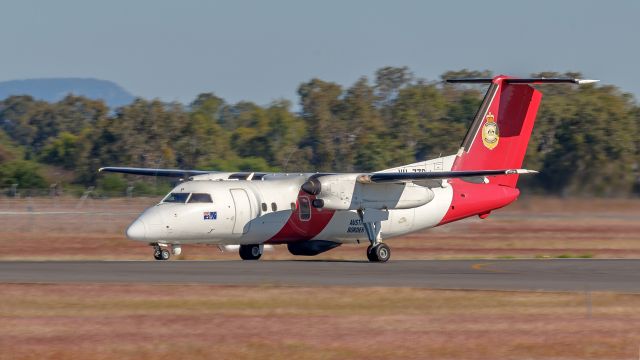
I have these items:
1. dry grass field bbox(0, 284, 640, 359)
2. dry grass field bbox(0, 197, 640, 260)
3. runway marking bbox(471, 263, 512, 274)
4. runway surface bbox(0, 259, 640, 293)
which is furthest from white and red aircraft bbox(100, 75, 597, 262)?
dry grass field bbox(0, 284, 640, 359)

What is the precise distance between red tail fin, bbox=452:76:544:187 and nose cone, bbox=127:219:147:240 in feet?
34.2

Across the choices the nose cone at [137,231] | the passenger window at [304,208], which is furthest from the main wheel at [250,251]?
the nose cone at [137,231]

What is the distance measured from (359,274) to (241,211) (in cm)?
529

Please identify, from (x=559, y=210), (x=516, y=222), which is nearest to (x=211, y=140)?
(x=516, y=222)

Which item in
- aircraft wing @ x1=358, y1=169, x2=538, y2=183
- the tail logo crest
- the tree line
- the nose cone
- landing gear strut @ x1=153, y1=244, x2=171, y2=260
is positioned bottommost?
landing gear strut @ x1=153, y1=244, x2=171, y2=260

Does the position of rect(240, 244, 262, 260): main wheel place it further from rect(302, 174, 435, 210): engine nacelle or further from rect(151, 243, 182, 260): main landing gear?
rect(151, 243, 182, 260): main landing gear

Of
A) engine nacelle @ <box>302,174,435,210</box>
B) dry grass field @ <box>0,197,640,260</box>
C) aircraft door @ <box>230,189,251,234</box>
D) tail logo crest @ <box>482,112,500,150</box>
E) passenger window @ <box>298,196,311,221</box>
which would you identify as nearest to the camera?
aircraft door @ <box>230,189,251,234</box>

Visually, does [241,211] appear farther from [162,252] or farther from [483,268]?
[483,268]

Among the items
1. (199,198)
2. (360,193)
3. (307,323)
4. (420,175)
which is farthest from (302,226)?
(307,323)

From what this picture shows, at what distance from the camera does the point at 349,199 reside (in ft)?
102

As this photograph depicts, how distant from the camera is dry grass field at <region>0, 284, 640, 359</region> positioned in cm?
1527

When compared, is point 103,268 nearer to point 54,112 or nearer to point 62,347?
point 62,347

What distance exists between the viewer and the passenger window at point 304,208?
30.9 metres

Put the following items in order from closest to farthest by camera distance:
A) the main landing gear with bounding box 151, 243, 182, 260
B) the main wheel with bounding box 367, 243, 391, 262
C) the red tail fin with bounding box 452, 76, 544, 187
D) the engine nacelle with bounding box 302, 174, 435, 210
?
the main landing gear with bounding box 151, 243, 182, 260, the engine nacelle with bounding box 302, 174, 435, 210, the main wheel with bounding box 367, 243, 391, 262, the red tail fin with bounding box 452, 76, 544, 187
